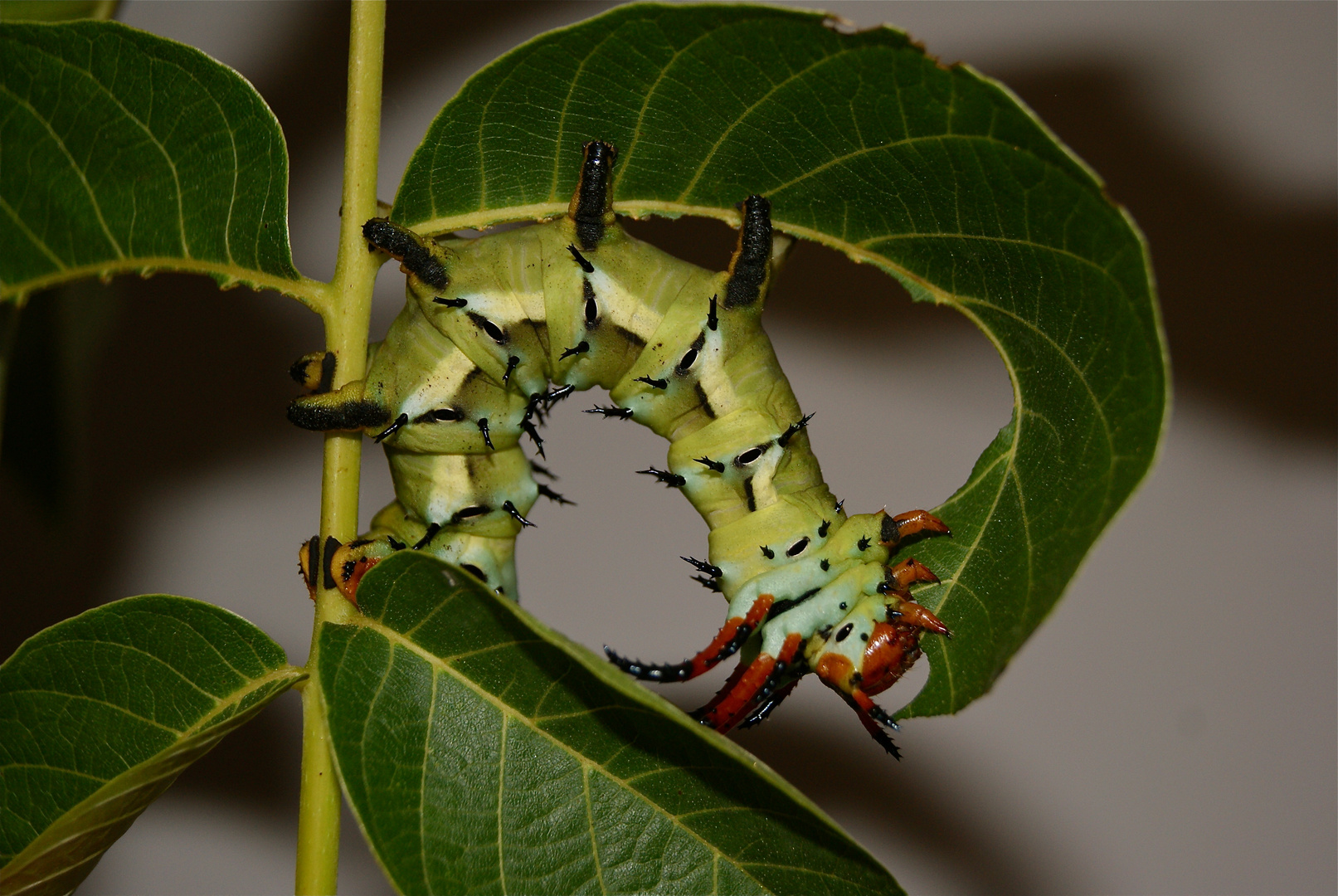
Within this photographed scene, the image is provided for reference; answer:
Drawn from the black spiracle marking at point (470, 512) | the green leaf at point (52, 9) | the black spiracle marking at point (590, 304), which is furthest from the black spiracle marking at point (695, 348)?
the green leaf at point (52, 9)

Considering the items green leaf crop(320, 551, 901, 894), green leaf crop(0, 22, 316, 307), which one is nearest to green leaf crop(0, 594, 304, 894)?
green leaf crop(320, 551, 901, 894)

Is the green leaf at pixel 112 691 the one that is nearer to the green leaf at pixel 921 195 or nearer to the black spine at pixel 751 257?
the green leaf at pixel 921 195

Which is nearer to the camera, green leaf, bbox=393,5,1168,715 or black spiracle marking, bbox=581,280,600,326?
green leaf, bbox=393,5,1168,715

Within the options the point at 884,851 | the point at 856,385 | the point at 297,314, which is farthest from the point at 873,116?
the point at 884,851

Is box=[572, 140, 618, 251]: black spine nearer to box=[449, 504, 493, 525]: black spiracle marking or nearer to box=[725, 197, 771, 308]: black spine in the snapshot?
box=[725, 197, 771, 308]: black spine

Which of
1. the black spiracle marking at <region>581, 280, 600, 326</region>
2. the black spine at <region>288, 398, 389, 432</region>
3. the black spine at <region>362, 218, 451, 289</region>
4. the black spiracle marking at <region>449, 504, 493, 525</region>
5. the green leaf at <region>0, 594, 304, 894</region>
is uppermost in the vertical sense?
the black spine at <region>362, 218, 451, 289</region>

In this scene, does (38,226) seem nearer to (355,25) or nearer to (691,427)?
(355,25)
